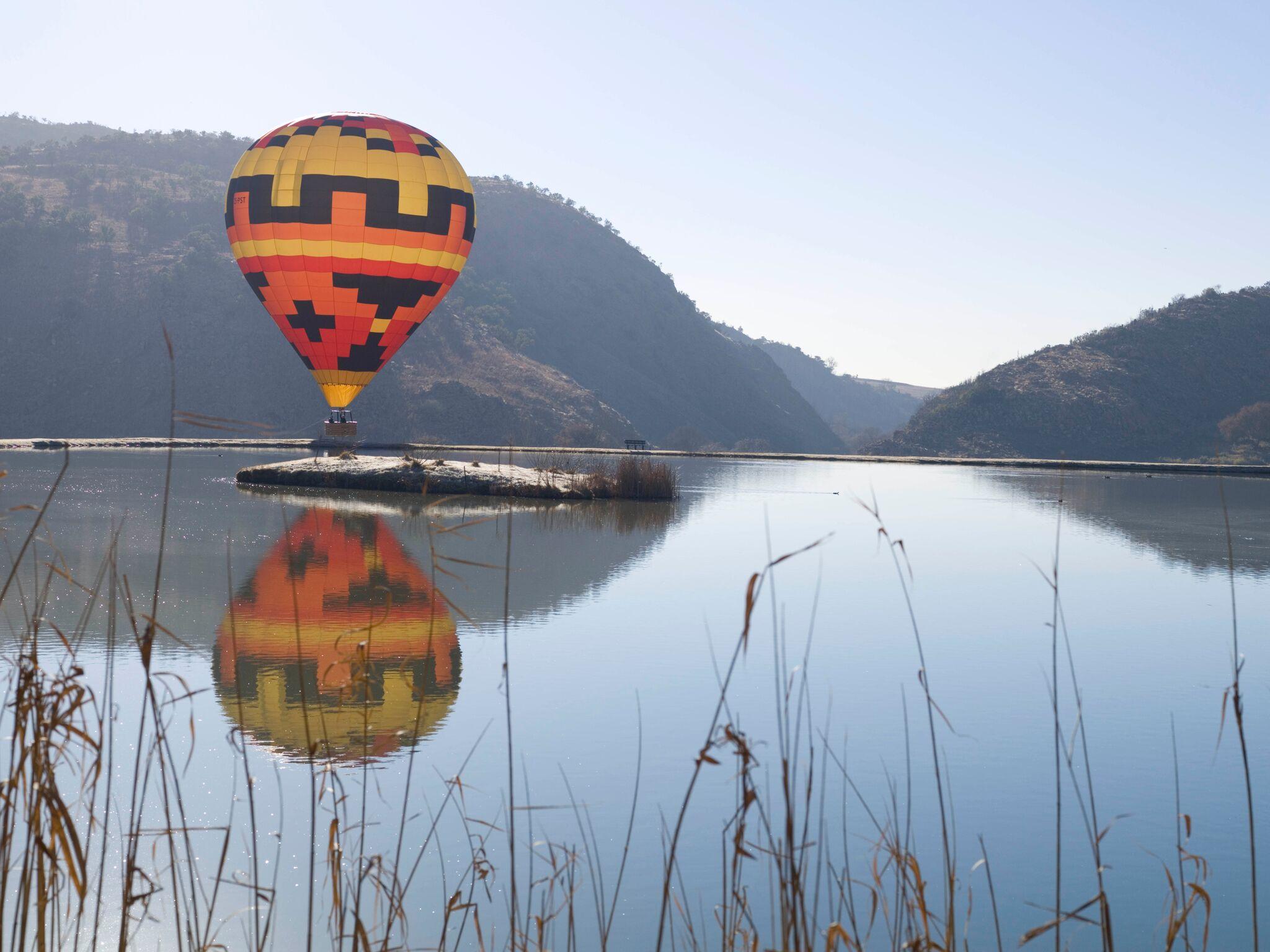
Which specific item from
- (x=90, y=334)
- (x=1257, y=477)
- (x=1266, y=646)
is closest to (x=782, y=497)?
(x=1266, y=646)

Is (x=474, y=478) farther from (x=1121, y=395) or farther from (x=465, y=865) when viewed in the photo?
(x=1121, y=395)

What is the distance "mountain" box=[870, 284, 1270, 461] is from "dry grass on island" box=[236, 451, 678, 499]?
46199 mm

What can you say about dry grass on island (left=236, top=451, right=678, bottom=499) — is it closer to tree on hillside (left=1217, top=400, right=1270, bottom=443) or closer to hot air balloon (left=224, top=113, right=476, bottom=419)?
hot air balloon (left=224, top=113, right=476, bottom=419)

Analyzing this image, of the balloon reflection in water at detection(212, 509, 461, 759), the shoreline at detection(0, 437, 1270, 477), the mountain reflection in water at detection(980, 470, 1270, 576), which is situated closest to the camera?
the balloon reflection in water at detection(212, 509, 461, 759)

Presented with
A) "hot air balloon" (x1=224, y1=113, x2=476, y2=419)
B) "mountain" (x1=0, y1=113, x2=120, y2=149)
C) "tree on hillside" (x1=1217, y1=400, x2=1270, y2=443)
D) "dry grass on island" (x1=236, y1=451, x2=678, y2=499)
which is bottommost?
"dry grass on island" (x1=236, y1=451, x2=678, y2=499)

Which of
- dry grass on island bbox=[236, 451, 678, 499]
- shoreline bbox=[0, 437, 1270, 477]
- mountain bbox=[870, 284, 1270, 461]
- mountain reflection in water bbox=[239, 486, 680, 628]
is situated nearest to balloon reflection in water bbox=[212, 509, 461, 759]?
mountain reflection in water bbox=[239, 486, 680, 628]

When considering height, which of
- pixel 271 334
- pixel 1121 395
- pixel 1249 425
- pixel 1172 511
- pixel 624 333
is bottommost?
pixel 1172 511

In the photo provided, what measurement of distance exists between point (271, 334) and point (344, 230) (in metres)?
52.7

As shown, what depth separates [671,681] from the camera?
805 centimetres

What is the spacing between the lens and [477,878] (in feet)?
14.7

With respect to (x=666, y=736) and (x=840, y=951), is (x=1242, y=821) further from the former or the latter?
(x=666, y=736)

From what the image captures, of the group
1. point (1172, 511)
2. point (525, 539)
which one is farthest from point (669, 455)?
point (525, 539)

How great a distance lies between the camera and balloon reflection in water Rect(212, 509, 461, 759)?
590 cm

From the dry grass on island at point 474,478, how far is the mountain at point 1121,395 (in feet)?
152
